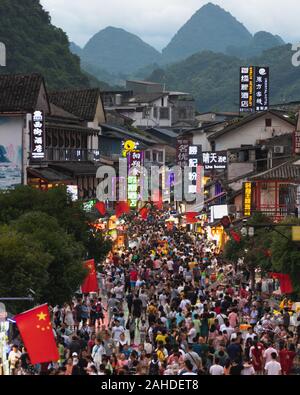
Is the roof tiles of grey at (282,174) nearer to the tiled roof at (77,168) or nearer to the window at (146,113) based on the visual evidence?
the tiled roof at (77,168)

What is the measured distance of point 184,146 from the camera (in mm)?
73938

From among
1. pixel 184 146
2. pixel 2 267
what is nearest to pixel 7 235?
pixel 2 267

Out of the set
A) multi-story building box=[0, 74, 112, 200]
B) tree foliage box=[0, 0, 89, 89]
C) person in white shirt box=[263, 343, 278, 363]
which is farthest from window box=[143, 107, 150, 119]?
person in white shirt box=[263, 343, 278, 363]

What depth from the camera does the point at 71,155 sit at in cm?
6688

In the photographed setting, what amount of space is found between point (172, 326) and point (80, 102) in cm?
5364

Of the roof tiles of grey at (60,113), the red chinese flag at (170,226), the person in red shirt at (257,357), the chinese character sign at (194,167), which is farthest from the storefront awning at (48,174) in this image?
the person in red shirt at (257,357)

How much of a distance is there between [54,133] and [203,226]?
34.5 ft

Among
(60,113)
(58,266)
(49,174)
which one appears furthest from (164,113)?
(58,266)

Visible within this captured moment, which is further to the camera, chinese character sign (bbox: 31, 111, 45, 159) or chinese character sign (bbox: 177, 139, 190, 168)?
chinese character sign (bbox: 177, 139, 190, 168)

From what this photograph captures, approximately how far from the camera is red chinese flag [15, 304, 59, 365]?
55.2 ft

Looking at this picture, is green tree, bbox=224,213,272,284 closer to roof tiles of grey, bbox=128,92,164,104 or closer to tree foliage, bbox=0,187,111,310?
tree foliage, bbox=0,187,111,310

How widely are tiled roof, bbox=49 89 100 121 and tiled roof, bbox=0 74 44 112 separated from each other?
1798 centimetres

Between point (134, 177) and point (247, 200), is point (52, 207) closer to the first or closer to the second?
point (247, 200)
